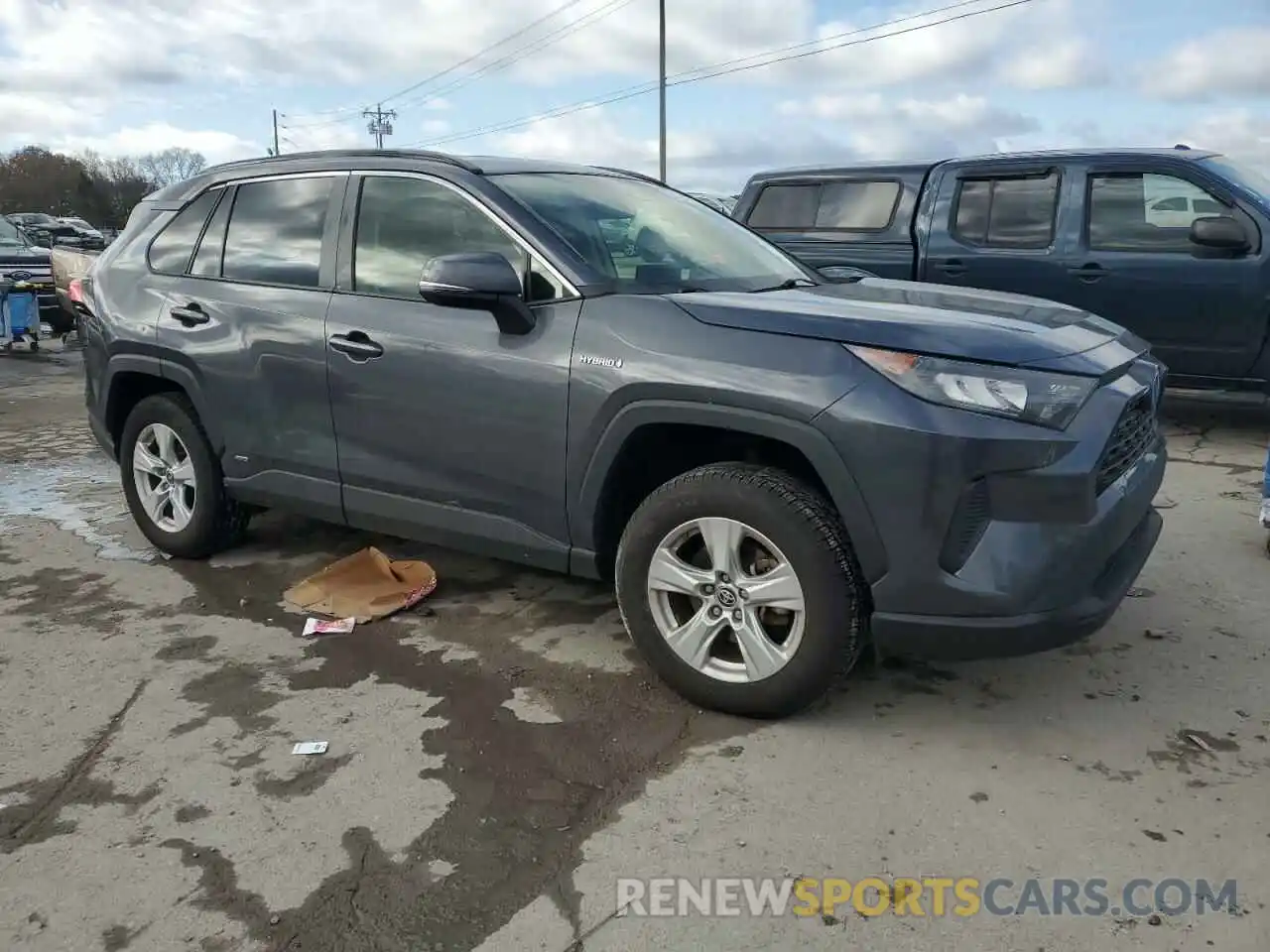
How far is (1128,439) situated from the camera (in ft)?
10.3

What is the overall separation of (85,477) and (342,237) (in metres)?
3.57

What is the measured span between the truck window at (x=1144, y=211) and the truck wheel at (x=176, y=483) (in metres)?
5.69

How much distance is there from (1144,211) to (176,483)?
6071 millimetres

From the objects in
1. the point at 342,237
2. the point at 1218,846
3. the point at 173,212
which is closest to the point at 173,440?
the point at 173,212

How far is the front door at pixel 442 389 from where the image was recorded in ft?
11.4

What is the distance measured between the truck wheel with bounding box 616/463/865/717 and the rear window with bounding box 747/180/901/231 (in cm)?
531

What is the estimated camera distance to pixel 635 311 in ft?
10.9

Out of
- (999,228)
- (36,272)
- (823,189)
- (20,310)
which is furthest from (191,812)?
(36,272)

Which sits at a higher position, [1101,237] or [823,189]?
[823,189]

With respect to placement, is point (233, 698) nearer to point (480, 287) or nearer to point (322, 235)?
point (480, 287)

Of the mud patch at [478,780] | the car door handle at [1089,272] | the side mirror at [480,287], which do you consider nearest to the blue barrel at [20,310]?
the mud patch at [478,780]


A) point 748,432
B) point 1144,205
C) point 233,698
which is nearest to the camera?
point 748,432

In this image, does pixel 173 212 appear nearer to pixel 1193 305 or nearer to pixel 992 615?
pixel 992 615

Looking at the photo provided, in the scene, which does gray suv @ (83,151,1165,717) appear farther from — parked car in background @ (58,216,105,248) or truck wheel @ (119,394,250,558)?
parked car in background @ (58,216,105,248)
